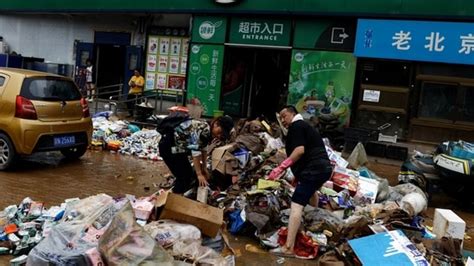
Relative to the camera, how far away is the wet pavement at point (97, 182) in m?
6.06

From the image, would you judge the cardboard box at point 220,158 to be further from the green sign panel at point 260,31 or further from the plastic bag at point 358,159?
the green sign panel at point 260,31

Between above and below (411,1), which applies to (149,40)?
below

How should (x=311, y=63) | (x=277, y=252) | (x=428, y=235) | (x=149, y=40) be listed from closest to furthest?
(x=277, y=252) → (x=428, y=235) → (x=311, y=63) → (x=149, y=40)

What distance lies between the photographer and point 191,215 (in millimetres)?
5113

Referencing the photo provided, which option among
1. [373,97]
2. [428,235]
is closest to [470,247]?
[428,235]

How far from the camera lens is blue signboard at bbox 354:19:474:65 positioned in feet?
43.2

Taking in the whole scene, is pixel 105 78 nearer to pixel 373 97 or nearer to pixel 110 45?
pixel 110 45

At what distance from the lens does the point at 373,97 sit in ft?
47.4

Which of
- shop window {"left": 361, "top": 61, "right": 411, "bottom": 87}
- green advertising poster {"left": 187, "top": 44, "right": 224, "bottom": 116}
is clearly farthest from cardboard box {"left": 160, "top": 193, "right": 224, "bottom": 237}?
green advertising poster {"left": 187, "top": 44, "right": 224, "bottom": 116}

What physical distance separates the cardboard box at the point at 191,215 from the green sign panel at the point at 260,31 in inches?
442

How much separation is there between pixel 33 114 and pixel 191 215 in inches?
178

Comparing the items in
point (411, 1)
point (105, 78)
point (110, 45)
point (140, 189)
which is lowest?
point (140, 189)

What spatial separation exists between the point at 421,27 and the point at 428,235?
8.70m

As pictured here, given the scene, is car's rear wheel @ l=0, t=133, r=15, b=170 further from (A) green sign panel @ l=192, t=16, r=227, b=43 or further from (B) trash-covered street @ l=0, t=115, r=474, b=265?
(A) green sign panel @ l=192, t=16, r=227, b=43
